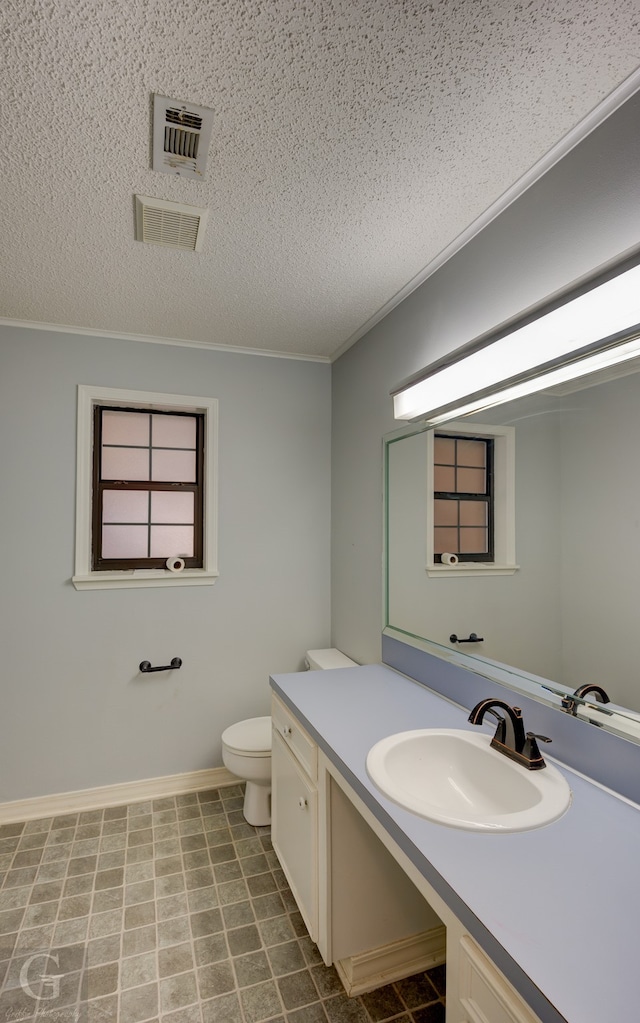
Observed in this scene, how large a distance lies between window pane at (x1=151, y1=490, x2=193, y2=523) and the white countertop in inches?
70.4

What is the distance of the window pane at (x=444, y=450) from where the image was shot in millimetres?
1813

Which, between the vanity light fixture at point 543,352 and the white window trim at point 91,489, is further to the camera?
the white window trim at point 91,489

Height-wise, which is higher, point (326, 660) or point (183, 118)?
point (183, 118)

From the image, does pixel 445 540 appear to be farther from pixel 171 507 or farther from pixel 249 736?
pixel 171 507

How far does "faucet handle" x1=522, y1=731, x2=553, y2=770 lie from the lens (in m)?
1.24

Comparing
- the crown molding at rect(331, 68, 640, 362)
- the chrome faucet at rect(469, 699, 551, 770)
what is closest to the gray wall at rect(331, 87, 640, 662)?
Result: the crown molding at rect(331, 68, 640, 362)

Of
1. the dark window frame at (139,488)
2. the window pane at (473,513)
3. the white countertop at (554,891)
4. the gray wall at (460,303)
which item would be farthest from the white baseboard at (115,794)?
the window pane at (473,513)

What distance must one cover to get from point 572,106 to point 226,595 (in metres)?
2.40

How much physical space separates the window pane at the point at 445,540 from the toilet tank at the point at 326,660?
95cm

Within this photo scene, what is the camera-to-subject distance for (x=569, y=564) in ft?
4.26

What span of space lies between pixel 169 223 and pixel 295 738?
5.89 feet

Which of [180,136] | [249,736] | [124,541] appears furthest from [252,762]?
[180,136]

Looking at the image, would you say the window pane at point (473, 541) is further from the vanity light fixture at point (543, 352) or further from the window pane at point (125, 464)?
the window pane at point (125, 464)

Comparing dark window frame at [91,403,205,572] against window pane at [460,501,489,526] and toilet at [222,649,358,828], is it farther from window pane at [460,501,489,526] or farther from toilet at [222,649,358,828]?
window pane at [460,501,489,526]
